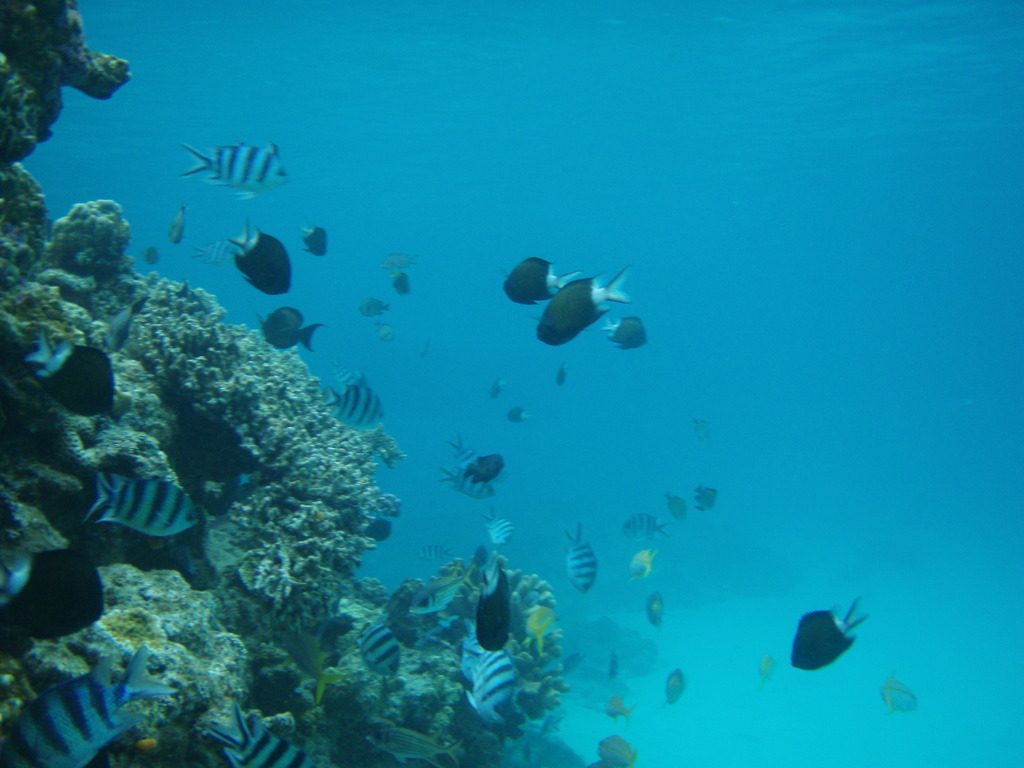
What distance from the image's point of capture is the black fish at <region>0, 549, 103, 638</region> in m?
1.90

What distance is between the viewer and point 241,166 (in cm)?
454

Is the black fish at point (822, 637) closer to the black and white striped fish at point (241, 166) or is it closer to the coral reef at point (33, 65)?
the black and white striped fish at point (241, 166)

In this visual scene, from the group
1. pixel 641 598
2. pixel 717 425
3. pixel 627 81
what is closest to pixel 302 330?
pixel 641 598

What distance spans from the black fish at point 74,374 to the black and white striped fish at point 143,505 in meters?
0.51

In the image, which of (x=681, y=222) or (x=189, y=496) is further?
(x=681, y=222)

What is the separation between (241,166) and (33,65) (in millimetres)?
1368

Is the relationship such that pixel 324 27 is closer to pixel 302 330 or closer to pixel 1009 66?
pixel 302 330

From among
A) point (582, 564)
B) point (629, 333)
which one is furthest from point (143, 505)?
point (629, 333)

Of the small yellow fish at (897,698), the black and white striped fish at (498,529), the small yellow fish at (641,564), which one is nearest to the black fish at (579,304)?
the black and white striped fish at (498,529)

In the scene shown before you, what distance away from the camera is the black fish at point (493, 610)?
2.41 metres

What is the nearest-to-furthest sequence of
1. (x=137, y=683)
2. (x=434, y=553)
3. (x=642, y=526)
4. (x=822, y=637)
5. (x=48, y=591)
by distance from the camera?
(x=48, y=591)
(x=137, y=683)
(x=822, y=637)
(x=434, y=553)
(x=642, y=526)

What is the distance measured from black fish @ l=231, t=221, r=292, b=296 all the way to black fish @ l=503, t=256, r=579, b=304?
1.53 metres

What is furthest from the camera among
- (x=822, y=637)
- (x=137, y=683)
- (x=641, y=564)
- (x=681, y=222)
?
(x=681, y=222)

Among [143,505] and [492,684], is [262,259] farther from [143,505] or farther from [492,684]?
[492,684]
